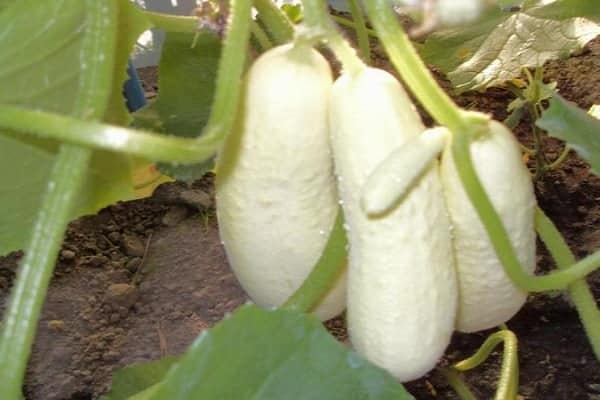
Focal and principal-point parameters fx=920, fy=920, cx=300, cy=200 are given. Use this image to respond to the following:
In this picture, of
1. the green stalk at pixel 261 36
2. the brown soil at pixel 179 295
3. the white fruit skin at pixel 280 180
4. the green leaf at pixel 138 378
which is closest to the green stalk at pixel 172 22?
the green stalk at pixel 261 36

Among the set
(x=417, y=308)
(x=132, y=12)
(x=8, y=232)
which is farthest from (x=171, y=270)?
(x=417, y=308)

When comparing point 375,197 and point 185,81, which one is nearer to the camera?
point 375,197

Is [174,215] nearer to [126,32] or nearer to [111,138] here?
[126,32]

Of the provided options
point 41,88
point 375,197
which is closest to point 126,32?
point 41,88

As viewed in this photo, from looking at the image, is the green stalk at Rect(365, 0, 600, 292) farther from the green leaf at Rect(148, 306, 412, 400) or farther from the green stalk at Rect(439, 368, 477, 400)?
the green stalk at Rect(439, 368, 477, 400)

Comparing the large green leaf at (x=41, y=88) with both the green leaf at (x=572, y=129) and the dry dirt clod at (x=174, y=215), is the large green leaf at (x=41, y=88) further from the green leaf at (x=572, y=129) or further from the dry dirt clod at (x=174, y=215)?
the dry dirt clod at (x=174, y=215)

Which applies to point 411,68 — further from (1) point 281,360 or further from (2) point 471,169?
(1) point 281,360
